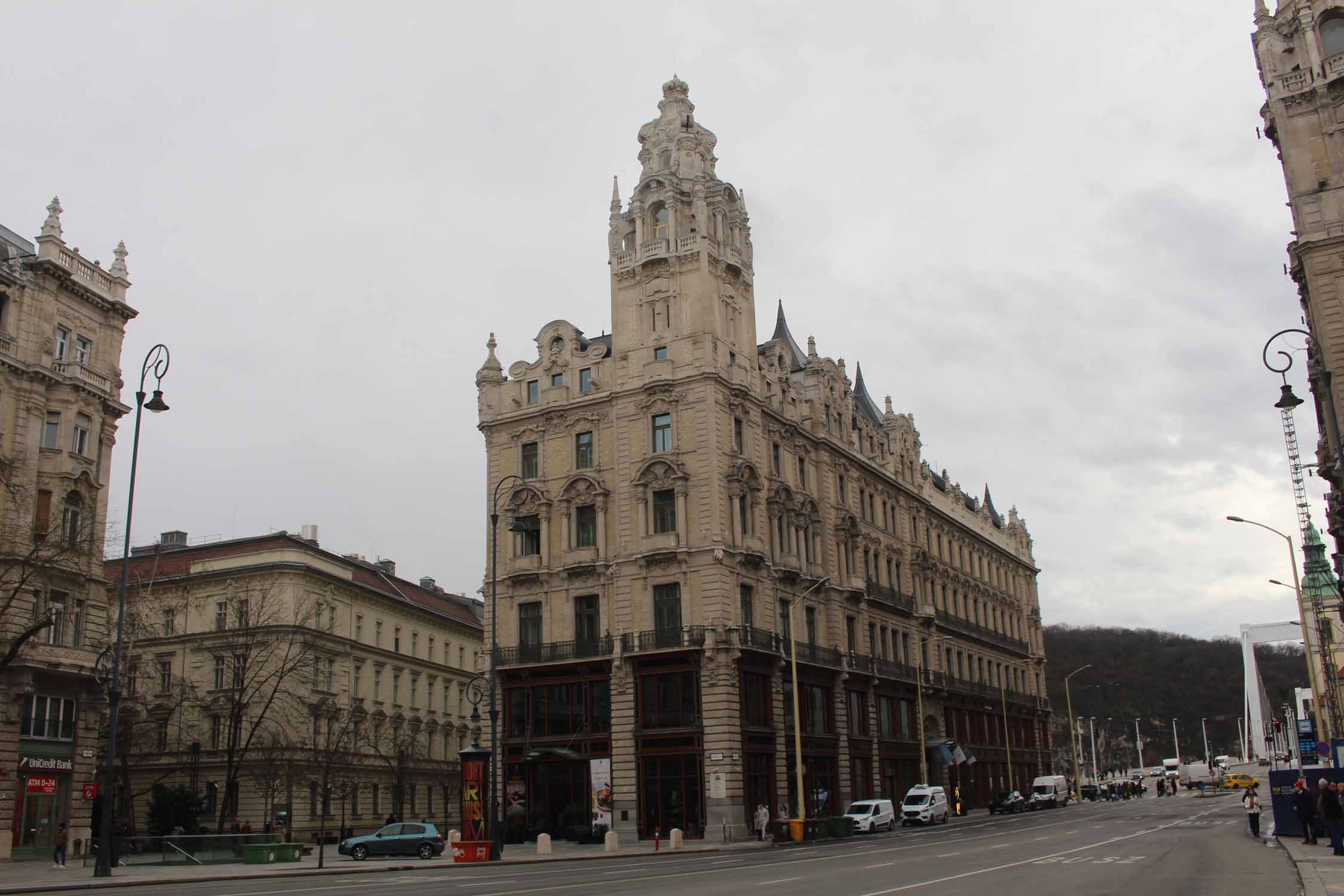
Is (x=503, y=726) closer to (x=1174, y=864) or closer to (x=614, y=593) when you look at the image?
(x=614, y=593)

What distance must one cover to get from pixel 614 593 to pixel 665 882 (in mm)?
30466

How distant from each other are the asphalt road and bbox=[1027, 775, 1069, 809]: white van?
3486 cm

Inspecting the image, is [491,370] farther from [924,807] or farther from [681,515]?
[924,807]

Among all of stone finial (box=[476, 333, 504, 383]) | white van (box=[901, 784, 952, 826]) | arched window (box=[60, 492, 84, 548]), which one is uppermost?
stone finial (box=[476, 333, 504, 383])

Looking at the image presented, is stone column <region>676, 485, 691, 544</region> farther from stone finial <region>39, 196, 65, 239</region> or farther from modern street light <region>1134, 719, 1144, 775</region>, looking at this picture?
modern street light <region>1134, 719, 1144, 775</region>

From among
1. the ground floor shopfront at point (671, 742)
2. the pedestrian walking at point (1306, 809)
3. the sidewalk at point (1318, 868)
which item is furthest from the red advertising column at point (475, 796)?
the pedestrian walking at point (1306, 809)

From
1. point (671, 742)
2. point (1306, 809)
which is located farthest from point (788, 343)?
point (1306, 809)

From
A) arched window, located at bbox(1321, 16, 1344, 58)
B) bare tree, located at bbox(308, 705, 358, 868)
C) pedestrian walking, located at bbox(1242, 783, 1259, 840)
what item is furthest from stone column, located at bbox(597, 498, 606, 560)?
arched window, located at bbox(1321, 16, 1344, 58)

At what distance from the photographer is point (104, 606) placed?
4691 cm

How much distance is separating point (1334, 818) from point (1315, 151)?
35650mm

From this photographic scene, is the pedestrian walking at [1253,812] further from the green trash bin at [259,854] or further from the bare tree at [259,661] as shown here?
the bare tree at [259,661]

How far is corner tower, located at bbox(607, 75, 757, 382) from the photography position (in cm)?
5584

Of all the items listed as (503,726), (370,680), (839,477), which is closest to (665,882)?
(503,726)

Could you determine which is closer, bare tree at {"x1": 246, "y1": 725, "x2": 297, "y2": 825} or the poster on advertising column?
the poster on advertising column
